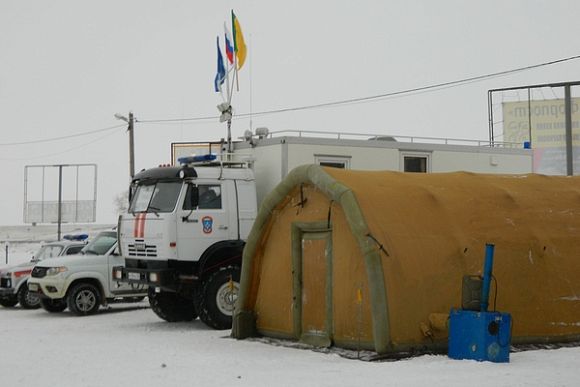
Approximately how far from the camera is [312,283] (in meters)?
13.8

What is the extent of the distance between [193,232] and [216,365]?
5.33 meters

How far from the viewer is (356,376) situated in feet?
34.9

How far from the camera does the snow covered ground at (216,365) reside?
10.4 metres

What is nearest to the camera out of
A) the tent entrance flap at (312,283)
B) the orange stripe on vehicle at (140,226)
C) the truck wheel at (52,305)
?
the tent entrance flap at (312,283)

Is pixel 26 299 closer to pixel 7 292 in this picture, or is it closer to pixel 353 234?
pixel 7 292

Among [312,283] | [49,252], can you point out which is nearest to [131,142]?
[49,252]

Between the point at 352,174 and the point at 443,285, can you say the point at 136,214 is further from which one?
the point at 443,285

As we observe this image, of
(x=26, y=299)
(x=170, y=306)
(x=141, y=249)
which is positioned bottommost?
(x=26, y=299)

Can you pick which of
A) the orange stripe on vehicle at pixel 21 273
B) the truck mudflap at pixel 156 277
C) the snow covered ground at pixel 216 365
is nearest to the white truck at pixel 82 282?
the orange stripe on vehicle at pixel 21 273

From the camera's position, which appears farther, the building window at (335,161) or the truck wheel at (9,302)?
the truck wheel at (9,302)

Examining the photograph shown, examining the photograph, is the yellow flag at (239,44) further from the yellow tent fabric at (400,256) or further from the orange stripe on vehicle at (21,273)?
the yellow tent fabric at (400,256)

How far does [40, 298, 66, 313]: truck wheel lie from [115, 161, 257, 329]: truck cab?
12.2ft

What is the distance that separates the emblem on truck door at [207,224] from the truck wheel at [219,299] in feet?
2.62

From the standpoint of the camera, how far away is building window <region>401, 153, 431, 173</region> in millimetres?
19328
